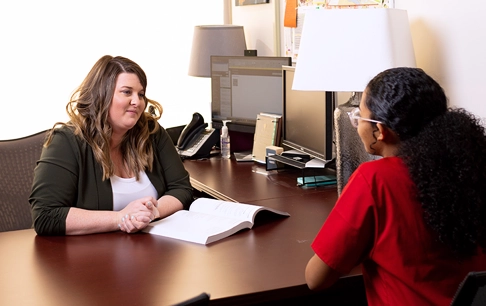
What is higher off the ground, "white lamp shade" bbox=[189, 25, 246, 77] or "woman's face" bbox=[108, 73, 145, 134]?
"white lamp shade" bbox=[189, 25, 246, 77]

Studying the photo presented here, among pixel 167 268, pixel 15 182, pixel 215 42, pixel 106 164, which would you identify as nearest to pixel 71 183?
pixel 106 164

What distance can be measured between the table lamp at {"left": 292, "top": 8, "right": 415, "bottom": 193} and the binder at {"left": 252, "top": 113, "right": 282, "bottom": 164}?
0.80 metres

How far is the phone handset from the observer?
3.30 metres

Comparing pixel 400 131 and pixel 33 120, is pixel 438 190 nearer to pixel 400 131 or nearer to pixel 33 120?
pixel 400 131

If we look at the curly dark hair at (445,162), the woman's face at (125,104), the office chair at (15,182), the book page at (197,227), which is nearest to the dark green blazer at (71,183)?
the woman's face at (125,104)

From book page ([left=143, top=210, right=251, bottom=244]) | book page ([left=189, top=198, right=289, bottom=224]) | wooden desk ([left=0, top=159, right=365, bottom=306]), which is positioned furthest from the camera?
book page ([left=189, top=198, right=289, bottom=224])

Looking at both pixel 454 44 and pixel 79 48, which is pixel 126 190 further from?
pixel 79 48

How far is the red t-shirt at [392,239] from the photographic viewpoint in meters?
1.31

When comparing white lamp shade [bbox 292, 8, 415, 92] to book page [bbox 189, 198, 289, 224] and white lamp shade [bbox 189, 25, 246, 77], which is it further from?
white lamp shade [bbox 189, 25, 246, 77]

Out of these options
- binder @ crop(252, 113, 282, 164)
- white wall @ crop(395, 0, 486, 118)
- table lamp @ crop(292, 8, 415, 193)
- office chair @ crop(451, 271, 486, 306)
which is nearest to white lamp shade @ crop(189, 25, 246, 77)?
binder @ crop(252, 113, 282, 164)

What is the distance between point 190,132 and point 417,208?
2114 millimetres

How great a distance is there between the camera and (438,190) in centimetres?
129

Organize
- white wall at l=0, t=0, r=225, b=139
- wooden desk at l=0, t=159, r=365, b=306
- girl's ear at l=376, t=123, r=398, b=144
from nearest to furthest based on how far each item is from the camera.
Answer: girl's ear at l=376, t=123, r=398, b=144 → wooden desk at l=0, t=159, r=365, b=306 → white wall at l=0, t=0, r=225, b=139

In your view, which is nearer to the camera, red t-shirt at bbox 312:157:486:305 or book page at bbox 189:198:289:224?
red t-shirt at bbox 312:157:486:305
